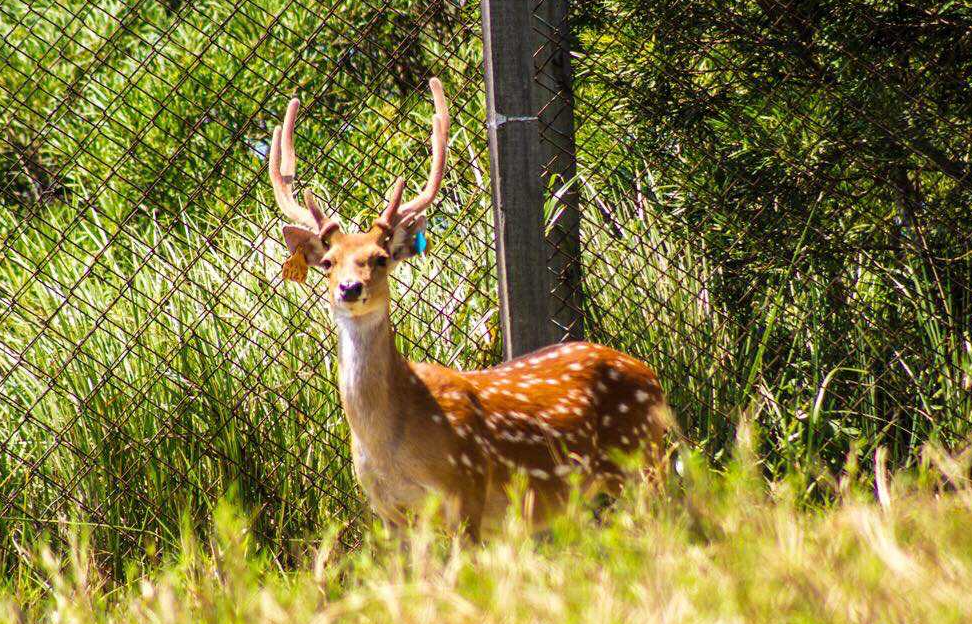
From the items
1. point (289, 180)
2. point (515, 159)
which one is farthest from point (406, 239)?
point (515, 159)

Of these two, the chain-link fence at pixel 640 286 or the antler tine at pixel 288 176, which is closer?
the antler tine at pixel 288 176

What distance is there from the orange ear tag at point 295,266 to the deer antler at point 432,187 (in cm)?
27

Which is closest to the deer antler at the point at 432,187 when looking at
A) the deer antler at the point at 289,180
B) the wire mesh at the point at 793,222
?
the deer antler at the point at 289,180

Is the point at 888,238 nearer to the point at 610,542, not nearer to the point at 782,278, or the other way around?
the point at 782,278

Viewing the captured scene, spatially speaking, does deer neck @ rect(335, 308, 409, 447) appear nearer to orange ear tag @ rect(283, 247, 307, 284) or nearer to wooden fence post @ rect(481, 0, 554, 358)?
orange ear tag @ rect(283, 247, 307, 284)

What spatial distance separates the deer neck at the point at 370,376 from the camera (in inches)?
147

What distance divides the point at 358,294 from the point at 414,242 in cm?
34

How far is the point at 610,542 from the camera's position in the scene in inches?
87.2

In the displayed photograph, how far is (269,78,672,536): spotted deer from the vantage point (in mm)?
3717

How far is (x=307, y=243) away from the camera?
3875mm

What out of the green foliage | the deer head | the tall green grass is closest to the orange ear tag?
the deer head

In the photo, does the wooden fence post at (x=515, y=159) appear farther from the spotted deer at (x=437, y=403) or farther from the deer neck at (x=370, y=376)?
the deer neck at (x=370, y=376)

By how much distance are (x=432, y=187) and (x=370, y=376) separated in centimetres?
67

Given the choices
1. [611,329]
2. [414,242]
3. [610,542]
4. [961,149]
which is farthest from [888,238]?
[610,542]
